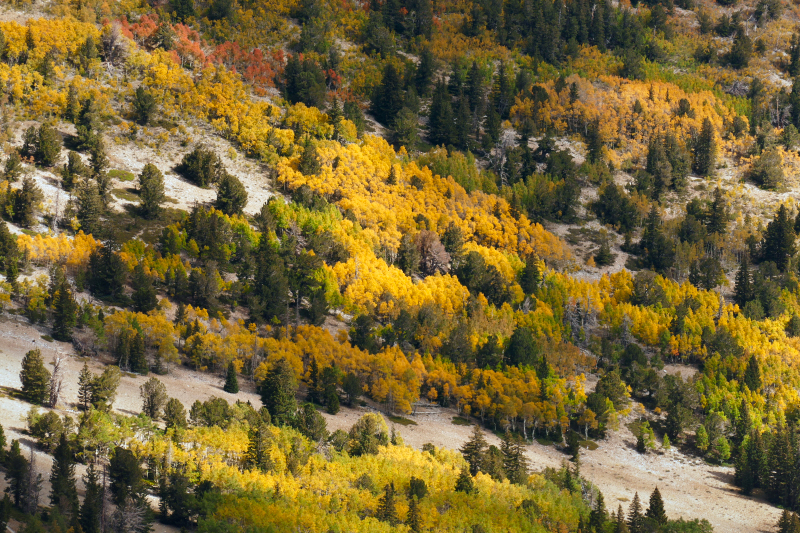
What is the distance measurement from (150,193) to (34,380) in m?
51.6

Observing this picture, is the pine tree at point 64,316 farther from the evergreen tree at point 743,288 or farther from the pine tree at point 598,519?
the evergreen tree at point 743,288

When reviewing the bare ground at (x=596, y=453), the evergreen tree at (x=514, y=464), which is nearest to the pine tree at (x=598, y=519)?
the evergreen tree at (x=514, y=464)

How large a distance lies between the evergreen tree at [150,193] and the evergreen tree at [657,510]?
84.1 metres

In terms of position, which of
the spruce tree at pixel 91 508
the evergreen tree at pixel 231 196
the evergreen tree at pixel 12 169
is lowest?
the spruce tree at pixel 91 508

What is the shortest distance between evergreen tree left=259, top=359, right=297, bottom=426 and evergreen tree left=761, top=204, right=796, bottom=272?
106 m

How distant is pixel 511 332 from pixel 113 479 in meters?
80.5

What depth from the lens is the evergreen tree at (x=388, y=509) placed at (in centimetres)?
9569

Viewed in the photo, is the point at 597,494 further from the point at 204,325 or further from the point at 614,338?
the point at 204,325

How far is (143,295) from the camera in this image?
127 m

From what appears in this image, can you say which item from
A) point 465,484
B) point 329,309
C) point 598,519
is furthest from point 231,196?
point 598,519

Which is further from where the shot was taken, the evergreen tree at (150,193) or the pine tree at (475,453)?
the evergreen tree at (150,193)

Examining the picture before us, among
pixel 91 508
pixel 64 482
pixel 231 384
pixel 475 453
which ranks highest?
pixel 64 482

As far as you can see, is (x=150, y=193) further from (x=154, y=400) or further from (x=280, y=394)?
(x=154, y=400)

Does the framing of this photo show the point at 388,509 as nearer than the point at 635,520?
Yes
